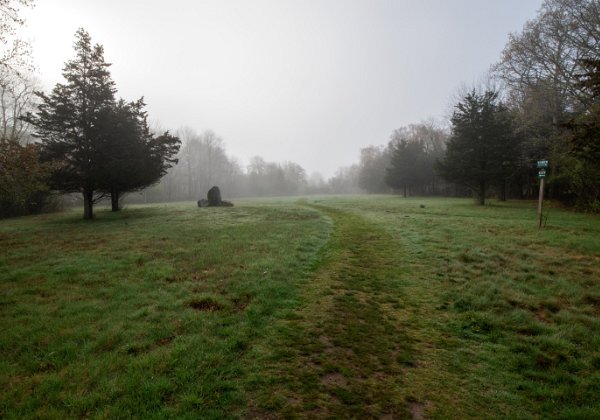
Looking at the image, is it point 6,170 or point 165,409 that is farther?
point 6,170

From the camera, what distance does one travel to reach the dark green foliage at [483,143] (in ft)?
100

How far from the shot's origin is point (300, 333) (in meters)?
5.85

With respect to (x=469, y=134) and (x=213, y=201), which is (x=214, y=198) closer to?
(x=213, y=201)

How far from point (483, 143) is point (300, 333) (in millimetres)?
33081

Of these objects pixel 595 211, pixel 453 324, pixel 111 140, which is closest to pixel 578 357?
pixel 453 324

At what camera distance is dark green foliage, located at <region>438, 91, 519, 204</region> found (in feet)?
100

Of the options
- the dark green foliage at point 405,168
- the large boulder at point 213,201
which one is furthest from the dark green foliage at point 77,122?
the dark green foliage at point 405,168

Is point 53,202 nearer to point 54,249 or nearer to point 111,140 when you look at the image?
point 111,140

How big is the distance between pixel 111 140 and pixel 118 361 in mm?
22668

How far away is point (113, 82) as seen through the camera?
23.5 meters

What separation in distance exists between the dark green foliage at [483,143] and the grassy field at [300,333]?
2178cm

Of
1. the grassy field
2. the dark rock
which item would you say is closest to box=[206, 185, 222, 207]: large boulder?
the dark rock

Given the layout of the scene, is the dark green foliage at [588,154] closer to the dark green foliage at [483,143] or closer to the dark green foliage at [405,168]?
the dark green foliage at [483,143]

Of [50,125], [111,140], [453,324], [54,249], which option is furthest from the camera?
[111,140]
